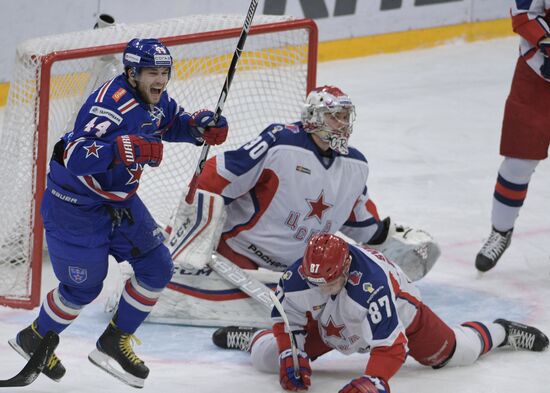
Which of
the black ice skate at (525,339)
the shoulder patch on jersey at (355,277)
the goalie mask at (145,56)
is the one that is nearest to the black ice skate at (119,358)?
Result: the shoulder patch on jersey at (355,277)

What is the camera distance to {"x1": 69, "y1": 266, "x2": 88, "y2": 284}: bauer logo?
3936mm

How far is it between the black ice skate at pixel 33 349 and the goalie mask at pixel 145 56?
Answer: 34.6 inches

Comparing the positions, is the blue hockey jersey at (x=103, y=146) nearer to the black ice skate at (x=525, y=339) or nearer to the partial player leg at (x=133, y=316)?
the partial player leg at (x=133, y=316)

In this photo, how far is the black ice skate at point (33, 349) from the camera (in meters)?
3.99

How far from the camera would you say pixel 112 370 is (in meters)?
3.98

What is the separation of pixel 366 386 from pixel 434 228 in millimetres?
2212

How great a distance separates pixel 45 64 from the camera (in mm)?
4730

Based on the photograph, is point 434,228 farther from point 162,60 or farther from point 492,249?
point 162,60

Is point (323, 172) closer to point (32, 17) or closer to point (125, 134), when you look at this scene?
point (125, 134)

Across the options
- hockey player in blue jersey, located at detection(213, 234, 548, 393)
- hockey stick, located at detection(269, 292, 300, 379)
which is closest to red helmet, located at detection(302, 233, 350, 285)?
hockey player in blue jersey, located at detection(213, 234, 548, 393)

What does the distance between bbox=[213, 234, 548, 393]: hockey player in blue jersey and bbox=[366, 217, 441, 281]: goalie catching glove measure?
28.1 inches

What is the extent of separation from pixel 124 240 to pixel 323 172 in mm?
990

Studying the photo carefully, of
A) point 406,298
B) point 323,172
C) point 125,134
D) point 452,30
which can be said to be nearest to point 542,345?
point 406,298

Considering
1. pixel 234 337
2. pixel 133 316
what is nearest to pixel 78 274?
pixel 133 316
